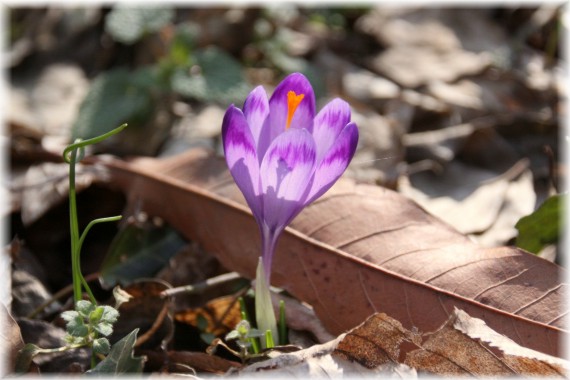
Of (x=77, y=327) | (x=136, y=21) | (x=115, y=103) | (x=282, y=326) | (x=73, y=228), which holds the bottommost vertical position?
(x=282, y=326)

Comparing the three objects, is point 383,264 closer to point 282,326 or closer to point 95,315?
point 282,326

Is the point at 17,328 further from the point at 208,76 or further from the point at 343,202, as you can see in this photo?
the point at 208,76

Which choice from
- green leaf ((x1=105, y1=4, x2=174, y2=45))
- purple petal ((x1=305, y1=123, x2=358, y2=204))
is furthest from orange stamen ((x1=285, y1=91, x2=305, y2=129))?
green leaf ((x1=105, y1=4, x2=174, y2=45))

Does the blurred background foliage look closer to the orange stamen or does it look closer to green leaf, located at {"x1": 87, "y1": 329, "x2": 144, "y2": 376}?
the orange stamen

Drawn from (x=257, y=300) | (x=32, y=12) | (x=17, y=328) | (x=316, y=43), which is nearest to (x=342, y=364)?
(x=257, y=300)

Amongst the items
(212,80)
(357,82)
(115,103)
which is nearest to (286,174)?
(212,80)

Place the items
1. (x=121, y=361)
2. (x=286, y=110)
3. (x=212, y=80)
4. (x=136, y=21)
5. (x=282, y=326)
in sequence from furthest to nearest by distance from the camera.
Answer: (x=136, y=21)
(x=212, y=80)
(x=282, y=326)
(x=286, y=110)
(x=121, y=361)

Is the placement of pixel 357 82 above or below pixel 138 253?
above

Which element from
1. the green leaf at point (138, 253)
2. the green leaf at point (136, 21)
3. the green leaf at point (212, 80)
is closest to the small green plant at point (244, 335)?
the green leaf at point (138, 253)
